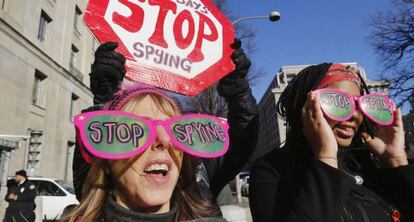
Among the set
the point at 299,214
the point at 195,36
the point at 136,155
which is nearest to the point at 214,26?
the point at 195,36

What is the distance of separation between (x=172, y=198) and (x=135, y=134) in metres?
0.35

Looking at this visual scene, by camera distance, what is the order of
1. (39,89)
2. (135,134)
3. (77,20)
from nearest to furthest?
(135,134) < (39,89) < (77,20)

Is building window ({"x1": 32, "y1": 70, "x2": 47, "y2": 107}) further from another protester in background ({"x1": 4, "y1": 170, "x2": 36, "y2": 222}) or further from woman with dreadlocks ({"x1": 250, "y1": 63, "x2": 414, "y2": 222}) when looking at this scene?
woman with dreadlocks ({"x1": 250, "y1": 63, "x2": 414, "y2": 222})

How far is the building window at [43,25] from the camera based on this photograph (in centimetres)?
1759

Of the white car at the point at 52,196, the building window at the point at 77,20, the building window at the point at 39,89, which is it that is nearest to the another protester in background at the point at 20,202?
the white car at the point at 52,196

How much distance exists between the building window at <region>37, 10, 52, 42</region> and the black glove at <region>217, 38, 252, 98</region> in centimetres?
1817

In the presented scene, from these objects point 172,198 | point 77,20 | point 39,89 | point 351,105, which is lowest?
point 172,198

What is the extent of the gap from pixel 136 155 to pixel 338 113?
2.65 feet

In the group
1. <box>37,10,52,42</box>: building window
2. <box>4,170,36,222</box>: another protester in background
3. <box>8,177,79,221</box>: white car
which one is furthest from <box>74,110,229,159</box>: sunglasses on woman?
<box>37,10,52,42</box>: building window

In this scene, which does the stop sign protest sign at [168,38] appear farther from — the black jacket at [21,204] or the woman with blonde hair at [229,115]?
the black jacket at [21,204]

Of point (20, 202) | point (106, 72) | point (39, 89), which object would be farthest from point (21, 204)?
point (39, 89)

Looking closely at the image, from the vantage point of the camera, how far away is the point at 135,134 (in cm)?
117

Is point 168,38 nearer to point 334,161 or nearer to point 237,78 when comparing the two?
point 237,78

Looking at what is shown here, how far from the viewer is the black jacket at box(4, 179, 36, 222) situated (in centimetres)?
727
